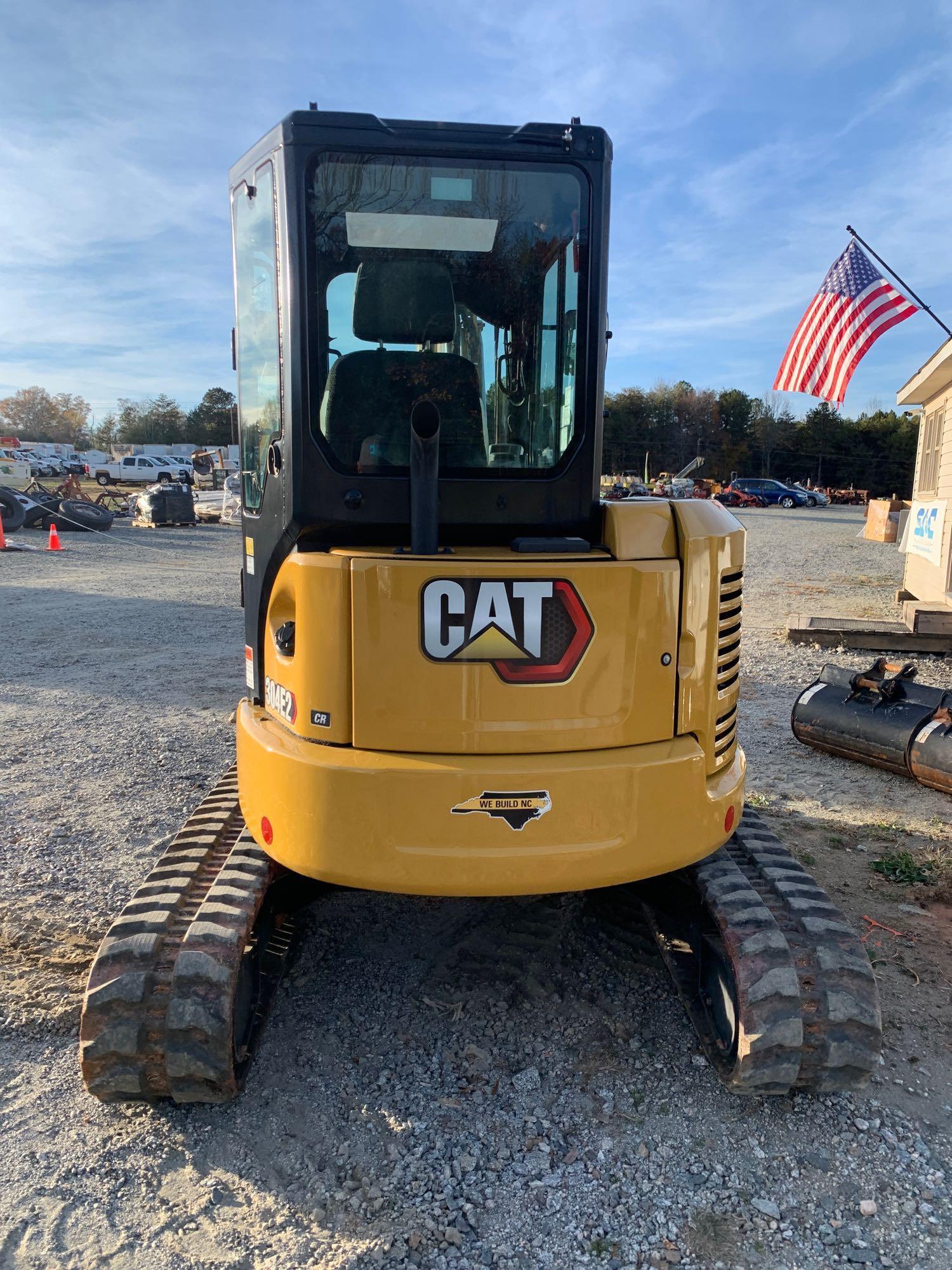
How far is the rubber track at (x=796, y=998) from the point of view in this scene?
273cm

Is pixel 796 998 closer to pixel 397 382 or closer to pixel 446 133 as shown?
pixel 397 382

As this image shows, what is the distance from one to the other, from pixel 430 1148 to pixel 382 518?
1979 millimetres

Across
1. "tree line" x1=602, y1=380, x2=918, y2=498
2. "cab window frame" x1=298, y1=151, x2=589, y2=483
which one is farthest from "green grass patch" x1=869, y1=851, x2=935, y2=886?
"tree line" x1=602, y1=380, x2=918, y2=498

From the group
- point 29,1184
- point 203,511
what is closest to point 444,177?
point 29,1184

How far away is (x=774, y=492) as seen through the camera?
155 feet

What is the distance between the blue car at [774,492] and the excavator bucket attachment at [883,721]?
140 ft

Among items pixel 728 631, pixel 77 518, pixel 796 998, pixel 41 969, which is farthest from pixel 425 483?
pixel 77 518

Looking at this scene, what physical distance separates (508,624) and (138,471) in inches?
2212

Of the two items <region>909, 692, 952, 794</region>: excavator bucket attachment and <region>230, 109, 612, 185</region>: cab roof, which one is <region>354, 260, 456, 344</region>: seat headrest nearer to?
<region>230, 109, 612, 185</region>: cab roof

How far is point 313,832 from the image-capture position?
2760 millimetres

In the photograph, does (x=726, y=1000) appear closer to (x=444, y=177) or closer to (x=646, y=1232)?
(x=646, y=1232)

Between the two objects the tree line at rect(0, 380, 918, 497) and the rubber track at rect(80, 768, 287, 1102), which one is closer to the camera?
the rubber track at rect(80, 768, 287, 1102)

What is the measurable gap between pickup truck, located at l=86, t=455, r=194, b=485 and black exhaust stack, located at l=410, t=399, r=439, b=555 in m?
52.2

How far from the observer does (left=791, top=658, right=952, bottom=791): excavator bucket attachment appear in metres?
5.68
